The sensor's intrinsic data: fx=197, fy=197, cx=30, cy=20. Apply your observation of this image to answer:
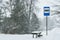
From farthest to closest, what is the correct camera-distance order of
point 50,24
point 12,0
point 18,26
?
point 50,24 → point 12,0 → point 18,26

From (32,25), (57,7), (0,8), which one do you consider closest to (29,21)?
(32,25)

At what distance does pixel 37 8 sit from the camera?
23484 mm

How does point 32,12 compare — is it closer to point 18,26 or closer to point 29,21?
point 29,21

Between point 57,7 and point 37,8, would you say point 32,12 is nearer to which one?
point 37,8

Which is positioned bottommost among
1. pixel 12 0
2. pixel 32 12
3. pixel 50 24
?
pixel 50 24

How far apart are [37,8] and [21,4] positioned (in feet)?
15.3

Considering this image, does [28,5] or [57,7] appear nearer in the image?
[28,5]

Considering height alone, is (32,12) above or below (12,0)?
below

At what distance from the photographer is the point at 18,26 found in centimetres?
1825

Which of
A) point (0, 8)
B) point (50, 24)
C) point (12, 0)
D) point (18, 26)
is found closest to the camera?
point (18, 26)

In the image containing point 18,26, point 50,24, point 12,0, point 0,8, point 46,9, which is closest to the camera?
point 46,9

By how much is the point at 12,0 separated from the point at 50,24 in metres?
6.01

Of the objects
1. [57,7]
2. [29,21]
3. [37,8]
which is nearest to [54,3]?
[57,7]

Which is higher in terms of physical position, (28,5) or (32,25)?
(28,5)
